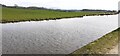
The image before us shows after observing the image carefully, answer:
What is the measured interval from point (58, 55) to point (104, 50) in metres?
4.96

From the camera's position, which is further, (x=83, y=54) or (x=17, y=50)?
(x=17, y=50)

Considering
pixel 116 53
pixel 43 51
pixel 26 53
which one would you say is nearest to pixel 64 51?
pixel 43 51

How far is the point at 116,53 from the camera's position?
2280 cm

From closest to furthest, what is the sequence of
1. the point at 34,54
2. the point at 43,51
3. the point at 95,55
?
1. the point at 95,55
2. the point at 34,54
3. the point at 43,51

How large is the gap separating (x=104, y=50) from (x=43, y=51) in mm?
6677

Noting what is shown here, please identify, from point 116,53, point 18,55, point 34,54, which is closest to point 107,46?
point 116,53

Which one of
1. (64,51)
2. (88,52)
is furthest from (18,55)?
(88,52)

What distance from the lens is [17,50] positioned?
86.4 feet

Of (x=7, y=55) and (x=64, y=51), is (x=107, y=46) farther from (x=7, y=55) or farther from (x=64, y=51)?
(x=7, y=55)

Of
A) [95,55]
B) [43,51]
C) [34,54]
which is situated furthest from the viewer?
[43,51]

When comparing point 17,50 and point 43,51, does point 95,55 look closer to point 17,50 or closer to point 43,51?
point 43,51

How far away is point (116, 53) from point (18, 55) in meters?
9.75

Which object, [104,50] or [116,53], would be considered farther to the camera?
[104,50]

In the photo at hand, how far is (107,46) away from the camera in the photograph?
26.9 metres
